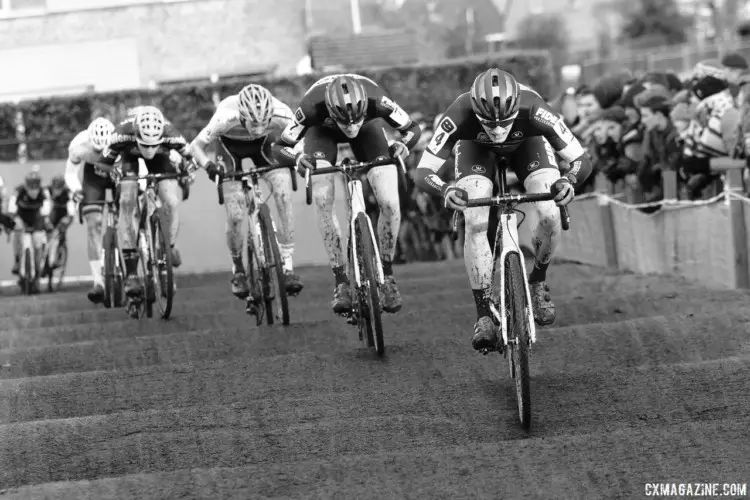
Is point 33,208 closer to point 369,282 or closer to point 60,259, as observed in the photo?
point 60,259

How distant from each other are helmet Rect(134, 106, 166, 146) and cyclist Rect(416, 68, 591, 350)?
4957 millimetres

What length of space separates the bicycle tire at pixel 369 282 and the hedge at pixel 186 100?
18.3 meters

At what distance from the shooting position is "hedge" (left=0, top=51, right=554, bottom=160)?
28125mm

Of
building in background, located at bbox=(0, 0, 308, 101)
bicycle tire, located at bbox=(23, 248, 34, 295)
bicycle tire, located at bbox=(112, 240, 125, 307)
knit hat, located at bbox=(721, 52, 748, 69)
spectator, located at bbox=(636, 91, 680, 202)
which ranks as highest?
building in background, located at bbox=(0, 0, 308, 101)

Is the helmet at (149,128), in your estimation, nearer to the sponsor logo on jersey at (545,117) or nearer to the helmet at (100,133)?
the helmet at (100,133)

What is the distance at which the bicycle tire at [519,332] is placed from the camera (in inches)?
287

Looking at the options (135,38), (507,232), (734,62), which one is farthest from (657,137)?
(135,38)

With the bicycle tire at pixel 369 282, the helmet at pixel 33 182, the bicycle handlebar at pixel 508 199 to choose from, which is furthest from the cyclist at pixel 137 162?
the helmet at pixel 33 182

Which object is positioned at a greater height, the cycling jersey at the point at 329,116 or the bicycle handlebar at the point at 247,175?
the cycling jersey at the point at 329,116

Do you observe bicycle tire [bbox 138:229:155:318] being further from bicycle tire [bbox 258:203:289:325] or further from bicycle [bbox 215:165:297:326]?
bicycle tire [bbox 258:203:289:325]

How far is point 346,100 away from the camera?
997 cm

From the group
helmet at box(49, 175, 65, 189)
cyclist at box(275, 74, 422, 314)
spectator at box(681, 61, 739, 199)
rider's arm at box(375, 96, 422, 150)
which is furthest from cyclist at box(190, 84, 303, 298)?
helmet at box(49, 175, 65, 189)

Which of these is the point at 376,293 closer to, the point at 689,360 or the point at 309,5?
the point at 689,360

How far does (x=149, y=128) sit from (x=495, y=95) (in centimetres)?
578
